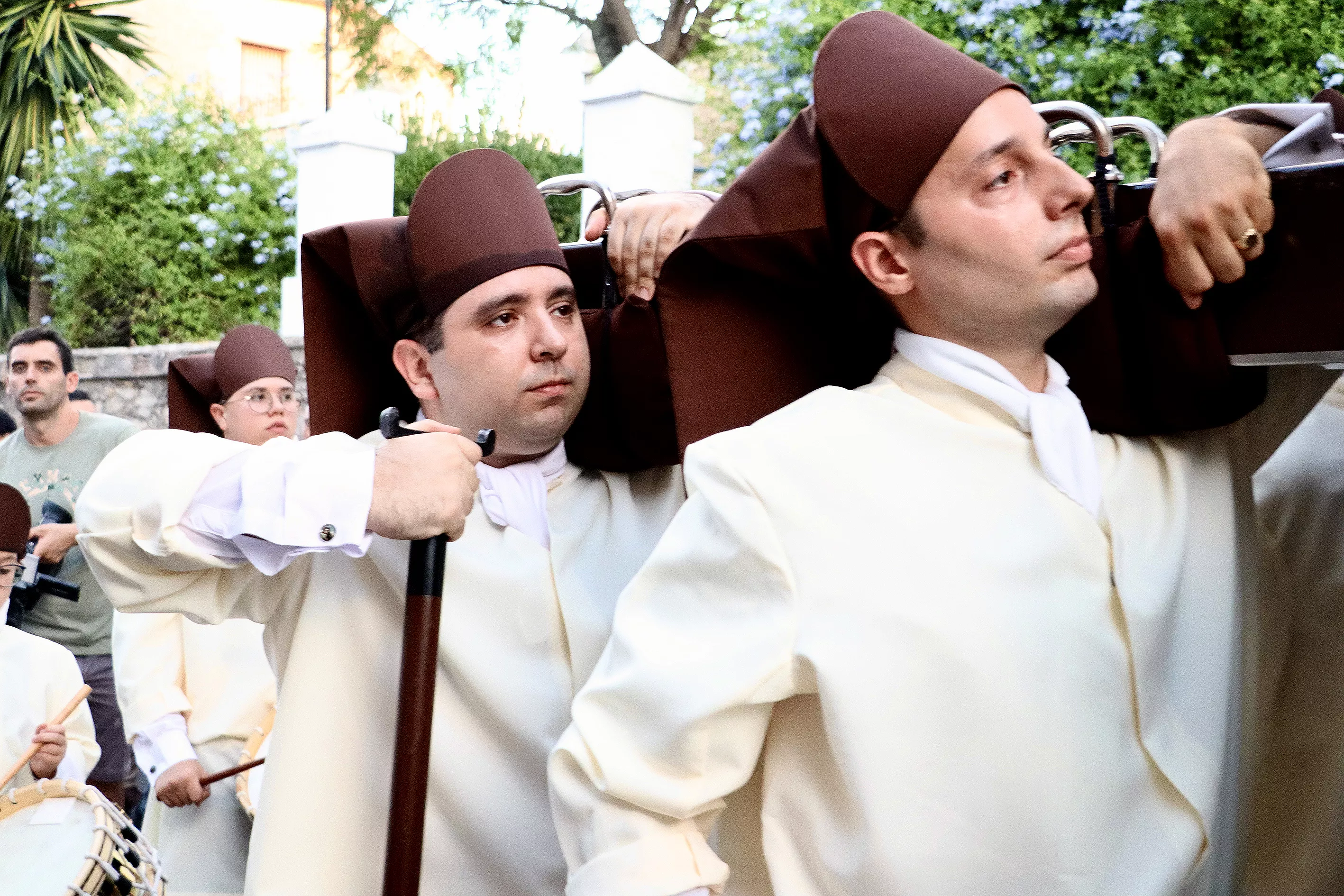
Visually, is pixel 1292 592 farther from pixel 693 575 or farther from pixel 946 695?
pixel 693 575

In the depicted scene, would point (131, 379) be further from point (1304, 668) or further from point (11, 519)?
point (1304, 668)

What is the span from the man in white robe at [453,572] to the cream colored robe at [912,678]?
54cm

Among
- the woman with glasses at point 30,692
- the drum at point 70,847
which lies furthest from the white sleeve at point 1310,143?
the woman with glasses at point 30,692

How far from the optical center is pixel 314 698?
268 cm

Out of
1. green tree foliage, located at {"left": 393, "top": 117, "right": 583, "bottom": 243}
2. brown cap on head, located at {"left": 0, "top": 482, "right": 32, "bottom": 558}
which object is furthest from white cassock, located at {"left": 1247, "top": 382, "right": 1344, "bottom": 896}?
green tree foliage, located at {"left": 393, "top": 117, "right": 583, "bottom": 243}

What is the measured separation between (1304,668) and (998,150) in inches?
39.4

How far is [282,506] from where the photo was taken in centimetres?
241

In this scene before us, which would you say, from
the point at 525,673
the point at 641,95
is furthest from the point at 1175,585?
the point at 641,95

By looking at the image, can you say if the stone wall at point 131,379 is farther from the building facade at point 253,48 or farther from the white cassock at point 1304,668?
the building facade at point 253,48

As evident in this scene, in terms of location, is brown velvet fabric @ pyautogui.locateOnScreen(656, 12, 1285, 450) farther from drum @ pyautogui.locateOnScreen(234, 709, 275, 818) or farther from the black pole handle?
drum @ pyautogui.locateOnScreen(234, 709, 275, 818)

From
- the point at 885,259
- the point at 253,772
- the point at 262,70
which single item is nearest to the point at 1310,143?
the point at 885,259

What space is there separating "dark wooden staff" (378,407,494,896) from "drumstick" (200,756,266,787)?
1837 mm

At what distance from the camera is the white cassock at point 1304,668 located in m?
2.34

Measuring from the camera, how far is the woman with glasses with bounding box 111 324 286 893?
453 centimetres
